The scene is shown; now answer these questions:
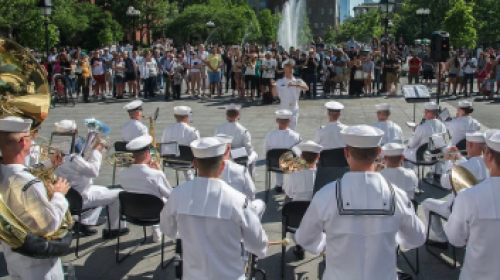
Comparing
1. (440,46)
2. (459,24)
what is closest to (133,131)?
(440,46)

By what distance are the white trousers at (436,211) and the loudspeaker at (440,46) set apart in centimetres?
832

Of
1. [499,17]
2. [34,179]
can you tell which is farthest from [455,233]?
[499,17]

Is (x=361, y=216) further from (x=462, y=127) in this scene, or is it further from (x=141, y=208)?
(x=462, y=127)

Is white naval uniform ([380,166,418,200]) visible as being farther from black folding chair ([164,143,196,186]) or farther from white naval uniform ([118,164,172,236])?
black folding chair ([164,143,196,186])

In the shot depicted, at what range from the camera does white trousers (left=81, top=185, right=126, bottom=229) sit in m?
6.81

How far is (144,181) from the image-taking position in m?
6.13

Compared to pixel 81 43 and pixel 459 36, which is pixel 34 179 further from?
pixel 81 43

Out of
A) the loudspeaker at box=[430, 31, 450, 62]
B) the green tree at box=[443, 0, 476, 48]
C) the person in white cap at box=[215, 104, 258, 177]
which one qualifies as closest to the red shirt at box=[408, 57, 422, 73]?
the loudspeaker at box=[430, 31, 450, 62]

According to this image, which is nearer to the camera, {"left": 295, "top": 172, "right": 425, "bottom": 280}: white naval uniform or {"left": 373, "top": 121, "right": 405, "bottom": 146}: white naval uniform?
{"left": 295, "top": 172, "right": 425, "bottom": 280}: white naval uniform

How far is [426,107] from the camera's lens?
9023 mm

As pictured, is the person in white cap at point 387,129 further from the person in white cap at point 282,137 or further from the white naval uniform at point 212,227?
the white naval uniform at point 212,227

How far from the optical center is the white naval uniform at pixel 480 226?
12.4 ft

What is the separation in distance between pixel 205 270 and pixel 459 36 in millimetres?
32449

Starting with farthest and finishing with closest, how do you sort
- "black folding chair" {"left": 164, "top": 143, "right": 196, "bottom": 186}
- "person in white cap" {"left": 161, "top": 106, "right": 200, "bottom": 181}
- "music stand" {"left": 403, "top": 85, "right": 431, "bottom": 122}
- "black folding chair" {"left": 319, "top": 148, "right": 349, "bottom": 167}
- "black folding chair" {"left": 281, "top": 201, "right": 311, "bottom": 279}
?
1. "music stand" {"left": 403, "top": 85, "right": 431, "bottom": 122}
2. "person in white cap" {"left": 161, "top": 106, "right": 200, "bottom": 181}
3. "black folding chair" {"left": 164, "top": 143, "right": 196, "bottom": 186}
4. "black folding chair" {"left": 319, "top": 148, "right": 349, "bottom": 167}
5. "black folding chair" {"left": 281, "top": 201, "right": 311, "bottom": 279}
